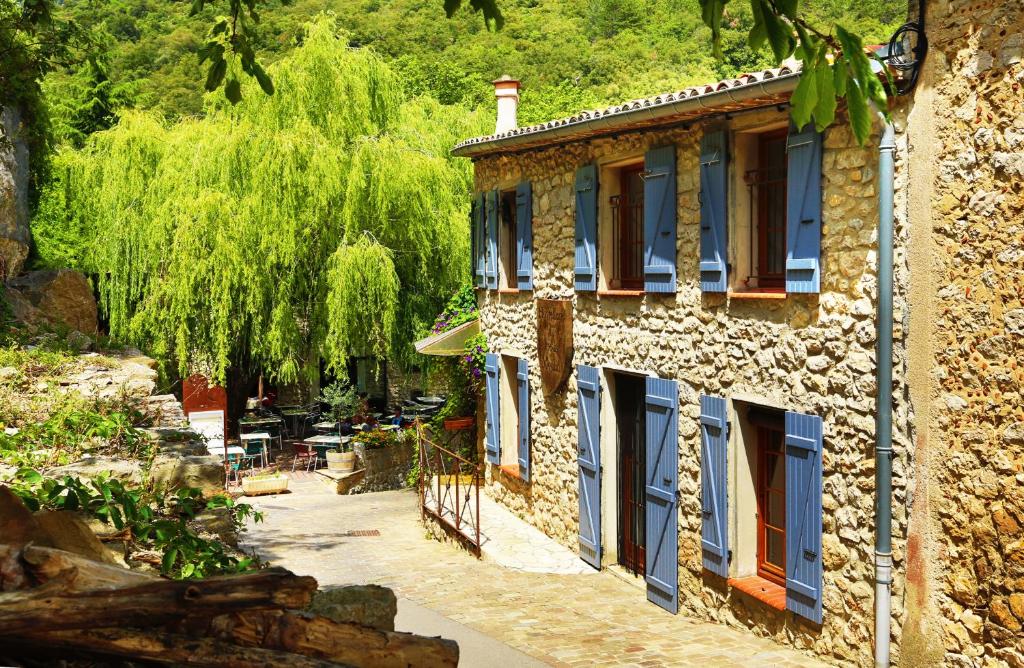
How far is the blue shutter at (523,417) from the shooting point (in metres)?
12.6

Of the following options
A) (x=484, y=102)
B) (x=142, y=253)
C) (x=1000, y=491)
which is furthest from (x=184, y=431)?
(x=484, y=102)

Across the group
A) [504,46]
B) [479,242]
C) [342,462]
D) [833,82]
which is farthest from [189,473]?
[504,46]

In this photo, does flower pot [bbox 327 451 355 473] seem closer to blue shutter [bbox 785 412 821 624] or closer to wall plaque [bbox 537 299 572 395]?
wall plaque [bbox 537 299 572 395]

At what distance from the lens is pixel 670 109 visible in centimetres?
882

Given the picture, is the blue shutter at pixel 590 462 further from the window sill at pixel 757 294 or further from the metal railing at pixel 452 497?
the window sill at pixel 757 294

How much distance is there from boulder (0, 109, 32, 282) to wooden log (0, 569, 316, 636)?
41.3ft

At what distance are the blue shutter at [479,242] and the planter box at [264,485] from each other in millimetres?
4751

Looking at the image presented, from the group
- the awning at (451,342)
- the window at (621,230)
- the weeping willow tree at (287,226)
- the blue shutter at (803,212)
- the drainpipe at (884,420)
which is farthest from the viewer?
the weeping willow tree at (287,226)

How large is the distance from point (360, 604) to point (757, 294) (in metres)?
5.14

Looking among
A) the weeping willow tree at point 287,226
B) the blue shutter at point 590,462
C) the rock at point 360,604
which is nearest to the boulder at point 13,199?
the weeping willow tree at point 287,226

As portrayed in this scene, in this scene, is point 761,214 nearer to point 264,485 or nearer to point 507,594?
point 507,594

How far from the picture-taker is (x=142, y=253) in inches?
704

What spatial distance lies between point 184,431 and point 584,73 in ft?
115


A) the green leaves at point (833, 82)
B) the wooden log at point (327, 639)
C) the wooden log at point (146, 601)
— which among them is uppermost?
the green leaves at point (833, 82)
